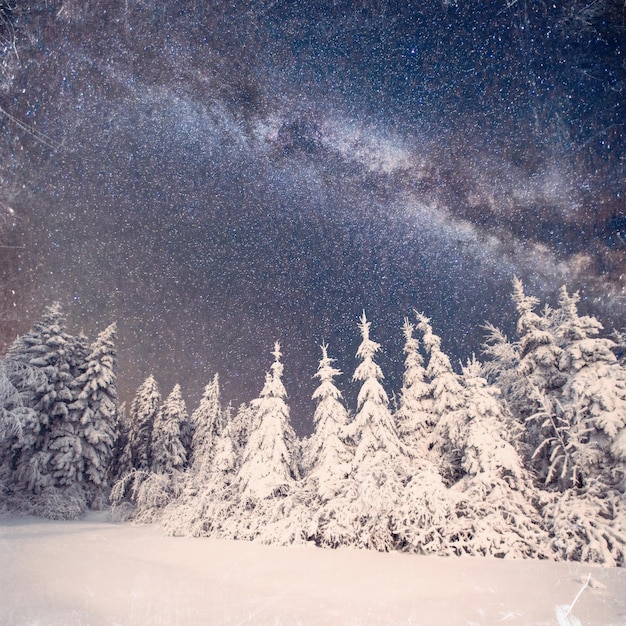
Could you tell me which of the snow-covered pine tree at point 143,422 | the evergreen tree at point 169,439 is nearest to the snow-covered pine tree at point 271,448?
the evergreen tree at point 169,439

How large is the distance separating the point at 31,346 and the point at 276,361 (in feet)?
60.8

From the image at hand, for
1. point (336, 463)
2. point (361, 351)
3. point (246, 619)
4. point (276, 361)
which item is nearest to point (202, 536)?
point (336, 463)

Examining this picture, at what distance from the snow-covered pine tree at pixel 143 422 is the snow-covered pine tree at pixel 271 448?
68.0 ft

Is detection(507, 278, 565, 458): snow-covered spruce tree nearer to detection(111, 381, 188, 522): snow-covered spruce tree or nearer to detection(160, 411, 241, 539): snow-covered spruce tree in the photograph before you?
detection(160, 411, 241, 539): snow-covered spruce tree

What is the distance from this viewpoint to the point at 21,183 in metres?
7.88

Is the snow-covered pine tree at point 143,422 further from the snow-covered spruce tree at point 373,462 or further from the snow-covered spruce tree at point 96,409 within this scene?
the snow-covered spruce tree at point 373,462

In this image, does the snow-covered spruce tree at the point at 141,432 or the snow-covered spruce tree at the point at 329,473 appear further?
the snow-covered spruce tree at the point at 141,432


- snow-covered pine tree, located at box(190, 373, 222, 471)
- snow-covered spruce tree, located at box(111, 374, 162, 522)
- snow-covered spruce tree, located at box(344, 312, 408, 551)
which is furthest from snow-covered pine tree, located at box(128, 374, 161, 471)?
snow-covered spruce tree, located at box(344, 312, 408, 551)

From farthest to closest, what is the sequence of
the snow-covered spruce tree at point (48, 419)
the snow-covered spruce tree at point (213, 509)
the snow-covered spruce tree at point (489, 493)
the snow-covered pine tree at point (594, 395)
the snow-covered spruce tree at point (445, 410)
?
1. the snow-covered spruce tree at point (48, 419)
2. the snow-covered spruce tree at point (213, 509)
3. the snow-covered spruce tree at point (445, 410)
4. the snow-covered pine tree at point (594, 395)
5. the snow-covered spruce tree at point (489, 493)

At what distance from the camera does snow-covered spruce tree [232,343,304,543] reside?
54.0ft

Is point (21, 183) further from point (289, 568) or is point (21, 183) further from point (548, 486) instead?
point (548, 486)

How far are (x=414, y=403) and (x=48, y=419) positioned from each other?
79.8 ft

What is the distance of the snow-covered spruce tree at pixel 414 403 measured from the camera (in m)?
19.8

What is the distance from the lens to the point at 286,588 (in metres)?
9.11
